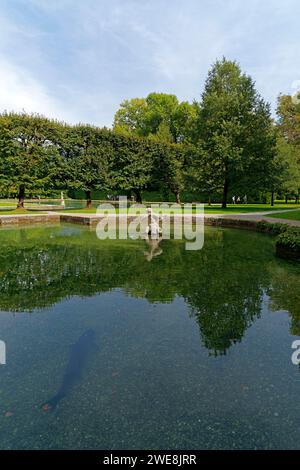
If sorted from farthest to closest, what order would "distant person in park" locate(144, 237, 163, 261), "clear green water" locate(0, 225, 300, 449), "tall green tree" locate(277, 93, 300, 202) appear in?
"tall green tree" locate(277, 93, 300, 202)
"distant person in park" locate(144, 237, 163, 261)
"clear green water" locate(0, 225, 300, 449)

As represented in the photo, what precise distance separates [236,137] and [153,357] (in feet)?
97.6

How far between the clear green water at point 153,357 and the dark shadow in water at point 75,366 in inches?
1.8

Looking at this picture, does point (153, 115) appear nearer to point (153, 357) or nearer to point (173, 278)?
point (173, 278)

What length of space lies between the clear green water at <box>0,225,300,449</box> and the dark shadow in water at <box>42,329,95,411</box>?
0.05 m

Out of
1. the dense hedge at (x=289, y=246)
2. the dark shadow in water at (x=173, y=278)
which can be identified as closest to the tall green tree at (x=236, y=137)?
the dark shadow in water at (x=173, y=278)

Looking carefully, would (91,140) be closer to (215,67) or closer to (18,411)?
(215,67)

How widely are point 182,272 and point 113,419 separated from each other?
6.42 meters

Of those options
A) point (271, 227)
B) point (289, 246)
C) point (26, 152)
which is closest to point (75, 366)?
point (289, 246)

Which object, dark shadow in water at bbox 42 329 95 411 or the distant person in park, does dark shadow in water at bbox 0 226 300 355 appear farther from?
dark shadow in water at bbox 42 329 95 411

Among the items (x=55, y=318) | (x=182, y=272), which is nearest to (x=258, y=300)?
(x=182, y=272)

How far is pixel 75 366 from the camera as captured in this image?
14.3 feet

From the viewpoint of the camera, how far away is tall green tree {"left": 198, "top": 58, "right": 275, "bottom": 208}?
1162 inches

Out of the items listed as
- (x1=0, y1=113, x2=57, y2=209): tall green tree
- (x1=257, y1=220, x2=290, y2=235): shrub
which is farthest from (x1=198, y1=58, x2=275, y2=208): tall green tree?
(x1=0, y1=113, x2=57, y2=209): tall green tree

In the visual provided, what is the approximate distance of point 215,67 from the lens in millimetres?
33406
